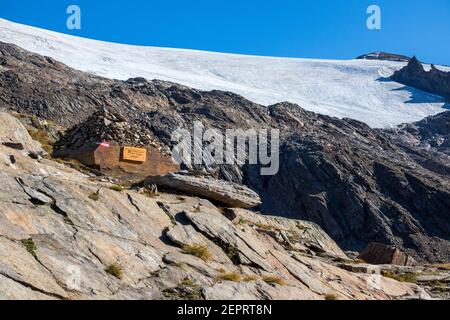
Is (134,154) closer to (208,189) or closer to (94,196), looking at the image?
(208,189)

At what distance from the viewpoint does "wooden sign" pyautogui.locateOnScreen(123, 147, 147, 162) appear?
19.6 meters

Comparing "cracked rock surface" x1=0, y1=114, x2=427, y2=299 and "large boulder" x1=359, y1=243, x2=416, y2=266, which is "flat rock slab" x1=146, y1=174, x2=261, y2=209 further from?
"large boulder" x1=359, y1=243, x2=416, y2=266

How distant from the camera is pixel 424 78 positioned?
357 feet

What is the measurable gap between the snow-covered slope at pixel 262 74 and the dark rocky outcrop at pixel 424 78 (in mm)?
3003

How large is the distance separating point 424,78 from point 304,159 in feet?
211

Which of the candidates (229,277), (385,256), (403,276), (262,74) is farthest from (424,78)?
(229,277)

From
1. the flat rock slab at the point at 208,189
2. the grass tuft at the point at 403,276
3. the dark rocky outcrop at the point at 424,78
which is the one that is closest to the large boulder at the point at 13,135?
the flat rock slab at the point at 208,189

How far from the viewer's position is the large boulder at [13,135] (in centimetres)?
1503

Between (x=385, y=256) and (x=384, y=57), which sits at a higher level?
(x=384, y=57)

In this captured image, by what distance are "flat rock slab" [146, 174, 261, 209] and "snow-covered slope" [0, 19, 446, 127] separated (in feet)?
215

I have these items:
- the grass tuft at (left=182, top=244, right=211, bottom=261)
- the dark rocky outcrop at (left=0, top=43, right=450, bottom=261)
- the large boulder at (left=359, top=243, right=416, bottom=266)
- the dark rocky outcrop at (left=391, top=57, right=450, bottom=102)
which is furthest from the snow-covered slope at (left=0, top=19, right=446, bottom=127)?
the grass tuft at (left=182, top=244, right=211, bottom=261)

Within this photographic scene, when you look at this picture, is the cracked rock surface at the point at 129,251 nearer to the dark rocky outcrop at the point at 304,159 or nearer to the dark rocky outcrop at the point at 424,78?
the dark rocky outcrop at the point at 304,159
